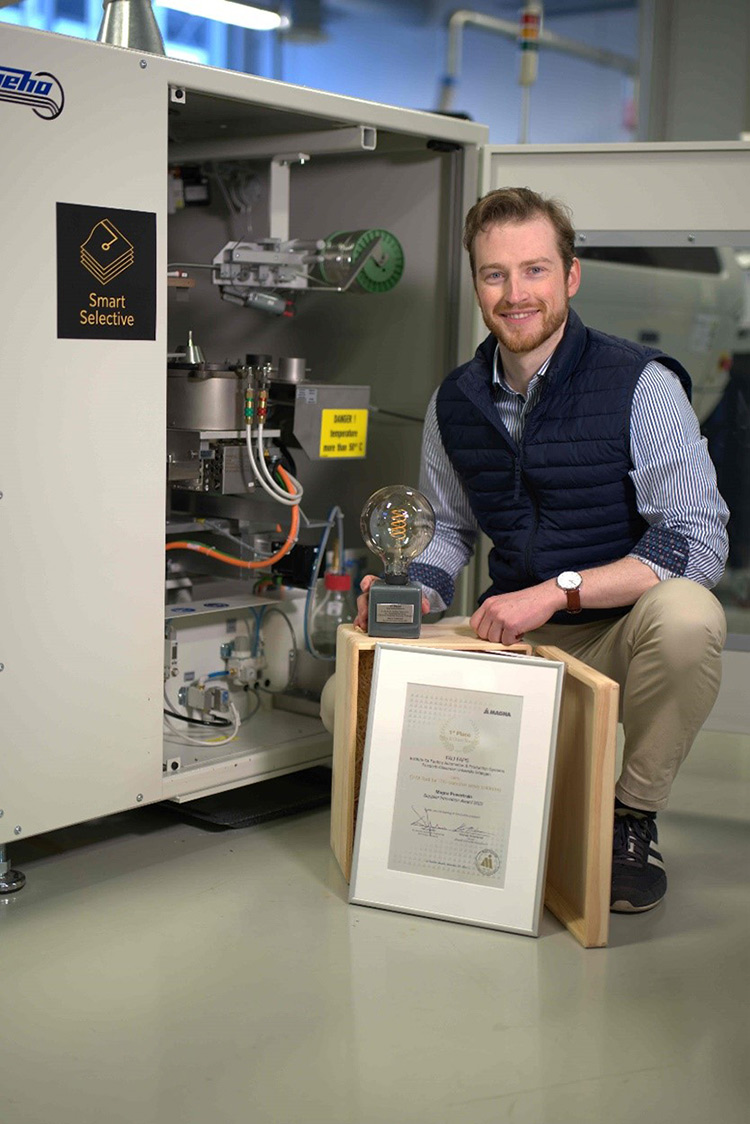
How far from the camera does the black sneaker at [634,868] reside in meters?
2.17

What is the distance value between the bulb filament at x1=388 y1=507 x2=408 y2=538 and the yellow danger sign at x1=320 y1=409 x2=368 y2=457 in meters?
0.44

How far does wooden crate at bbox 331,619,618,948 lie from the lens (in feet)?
6.46

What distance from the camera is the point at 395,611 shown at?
2197 mm

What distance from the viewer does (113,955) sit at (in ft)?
6.46

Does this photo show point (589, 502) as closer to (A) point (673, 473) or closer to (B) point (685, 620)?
(A) point (673, 473)

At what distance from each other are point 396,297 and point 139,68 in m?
1.04

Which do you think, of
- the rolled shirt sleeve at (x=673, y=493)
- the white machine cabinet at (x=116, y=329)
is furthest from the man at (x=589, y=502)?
the white machine cabinet at (x=116, y=329)

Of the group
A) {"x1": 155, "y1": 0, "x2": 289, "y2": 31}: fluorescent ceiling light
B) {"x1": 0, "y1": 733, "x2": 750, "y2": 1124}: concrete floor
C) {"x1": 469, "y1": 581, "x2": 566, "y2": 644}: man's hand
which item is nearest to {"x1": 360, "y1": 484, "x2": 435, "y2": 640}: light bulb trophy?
{"x1": 469, "y1": 581, "x2": 566, "y2": 644}: man's hand

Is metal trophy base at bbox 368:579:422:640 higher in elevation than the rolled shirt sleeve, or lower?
lower

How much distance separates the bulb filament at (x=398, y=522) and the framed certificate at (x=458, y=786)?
0.21 metres

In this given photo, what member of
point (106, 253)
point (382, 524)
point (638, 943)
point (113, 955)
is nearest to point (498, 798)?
point (638, 943)

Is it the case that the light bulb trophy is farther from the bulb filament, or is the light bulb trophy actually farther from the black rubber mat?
the black rubber mat

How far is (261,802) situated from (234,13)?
139 inches
